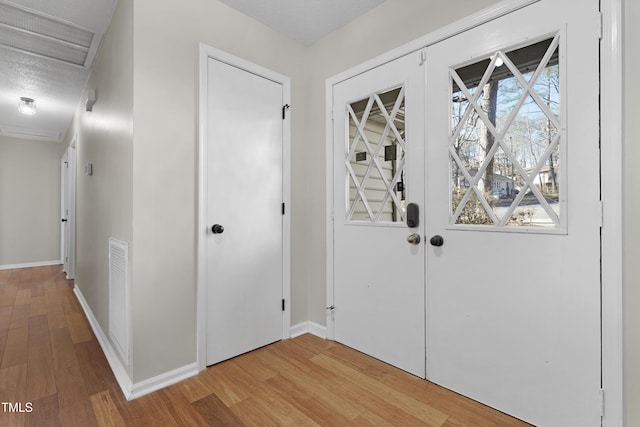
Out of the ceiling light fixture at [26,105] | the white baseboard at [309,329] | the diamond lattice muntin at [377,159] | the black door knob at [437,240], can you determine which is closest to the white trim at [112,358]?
the white baseboard at [309,329]

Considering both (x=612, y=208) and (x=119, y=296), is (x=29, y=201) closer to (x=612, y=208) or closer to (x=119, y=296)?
(x=119, y=296)

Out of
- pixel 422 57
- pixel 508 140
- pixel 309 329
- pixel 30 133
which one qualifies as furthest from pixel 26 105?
pixel 508 140

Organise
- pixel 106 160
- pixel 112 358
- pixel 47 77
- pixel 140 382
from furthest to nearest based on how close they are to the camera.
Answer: pixel 47 77 < pixel 106 160 < pixel 112 358 < pixel 140 382

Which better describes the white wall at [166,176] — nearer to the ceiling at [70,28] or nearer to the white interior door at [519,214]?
the ceiling at [70,28]

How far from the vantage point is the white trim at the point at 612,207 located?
4.30 feet

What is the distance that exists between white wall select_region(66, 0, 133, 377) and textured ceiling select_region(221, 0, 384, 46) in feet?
2.78

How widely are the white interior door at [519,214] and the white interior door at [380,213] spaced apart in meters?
0.10

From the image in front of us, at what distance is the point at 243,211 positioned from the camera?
2324 mm

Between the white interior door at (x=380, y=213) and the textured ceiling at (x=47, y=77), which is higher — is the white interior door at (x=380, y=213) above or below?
below

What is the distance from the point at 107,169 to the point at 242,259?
1.27m

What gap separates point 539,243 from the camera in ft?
5.00

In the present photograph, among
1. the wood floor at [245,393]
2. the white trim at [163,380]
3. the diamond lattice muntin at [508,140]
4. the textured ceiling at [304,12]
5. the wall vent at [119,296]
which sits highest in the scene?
the textured ceiling at [304,12]

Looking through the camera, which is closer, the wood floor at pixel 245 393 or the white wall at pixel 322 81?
the wood floor at pixel 245 393

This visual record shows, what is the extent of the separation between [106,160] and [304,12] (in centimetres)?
192
